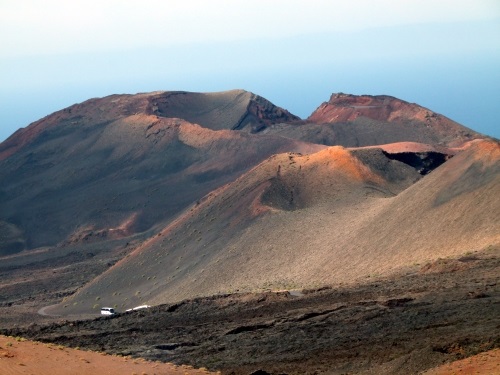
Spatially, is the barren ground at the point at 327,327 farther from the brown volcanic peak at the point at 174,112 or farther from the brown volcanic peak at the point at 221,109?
the brown volcanic peak at the point at 221,109

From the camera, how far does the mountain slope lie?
1993 inches

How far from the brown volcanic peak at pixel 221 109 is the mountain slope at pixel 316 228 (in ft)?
130

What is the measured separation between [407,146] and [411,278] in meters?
38.4

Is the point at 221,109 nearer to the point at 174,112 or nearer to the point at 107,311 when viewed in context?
the point at 174,112

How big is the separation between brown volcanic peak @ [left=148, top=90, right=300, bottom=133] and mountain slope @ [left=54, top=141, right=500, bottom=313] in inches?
1565

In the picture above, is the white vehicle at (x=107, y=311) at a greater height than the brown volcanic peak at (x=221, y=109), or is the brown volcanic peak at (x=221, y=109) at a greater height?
the brown volcanic peak at (x=221, y=109)

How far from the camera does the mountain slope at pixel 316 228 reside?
5062 cm

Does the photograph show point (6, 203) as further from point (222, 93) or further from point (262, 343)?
point (262, 343)

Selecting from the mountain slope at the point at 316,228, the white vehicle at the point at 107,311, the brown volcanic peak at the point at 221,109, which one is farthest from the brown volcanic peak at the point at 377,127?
the white vehicle at the point at 107,311

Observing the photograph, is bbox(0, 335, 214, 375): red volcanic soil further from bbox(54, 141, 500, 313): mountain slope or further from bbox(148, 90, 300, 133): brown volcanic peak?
bbox(148, 90, 300, 133): brown volcanic peak

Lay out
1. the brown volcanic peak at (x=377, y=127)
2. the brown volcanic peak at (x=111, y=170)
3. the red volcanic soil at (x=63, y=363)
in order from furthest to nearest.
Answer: the brown volcanic peak at (x=377, y=127) → the brown volcanic peak at (x=111, y=170) → the red volcanic soil at (x=63, y=363)

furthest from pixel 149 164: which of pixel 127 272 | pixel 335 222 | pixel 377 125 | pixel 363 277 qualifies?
pixel 363 277

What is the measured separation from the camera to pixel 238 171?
90562 millimetres

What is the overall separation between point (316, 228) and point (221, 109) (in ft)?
187
